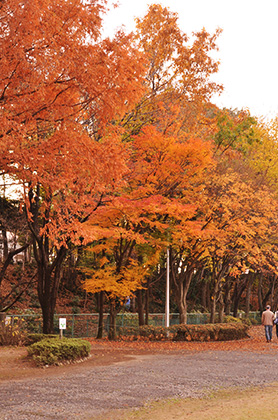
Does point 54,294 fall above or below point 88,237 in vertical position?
below

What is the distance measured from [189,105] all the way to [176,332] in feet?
37.4

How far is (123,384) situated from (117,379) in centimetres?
77

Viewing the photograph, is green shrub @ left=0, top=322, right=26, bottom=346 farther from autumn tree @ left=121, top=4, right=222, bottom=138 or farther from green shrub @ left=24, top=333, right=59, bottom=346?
autumn tree @ left=121, top=4, right=222, bottom=138

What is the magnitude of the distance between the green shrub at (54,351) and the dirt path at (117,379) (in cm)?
36

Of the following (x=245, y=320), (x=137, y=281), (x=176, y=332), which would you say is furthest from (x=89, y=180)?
(x=245, y=320)

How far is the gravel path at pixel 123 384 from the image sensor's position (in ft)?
28.7

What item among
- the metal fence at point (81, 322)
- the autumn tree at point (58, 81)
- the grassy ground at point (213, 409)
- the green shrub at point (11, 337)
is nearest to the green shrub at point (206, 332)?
the metal fence at point (81, 322)

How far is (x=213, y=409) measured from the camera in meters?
9.05

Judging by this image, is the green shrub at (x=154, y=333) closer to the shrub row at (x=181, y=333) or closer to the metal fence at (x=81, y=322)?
the shrub row at (x=181, y=333)

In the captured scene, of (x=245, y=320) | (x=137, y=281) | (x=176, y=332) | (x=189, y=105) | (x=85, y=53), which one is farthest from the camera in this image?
(x=245, y=320)

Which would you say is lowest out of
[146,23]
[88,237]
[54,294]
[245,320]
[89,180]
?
[245,320]

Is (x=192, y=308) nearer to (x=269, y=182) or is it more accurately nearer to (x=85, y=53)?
(x=269, y=182)

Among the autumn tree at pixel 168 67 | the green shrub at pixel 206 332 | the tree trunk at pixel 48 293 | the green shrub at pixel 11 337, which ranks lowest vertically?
the green shrub at pixel 206 332

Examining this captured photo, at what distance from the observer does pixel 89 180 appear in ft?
38.4
